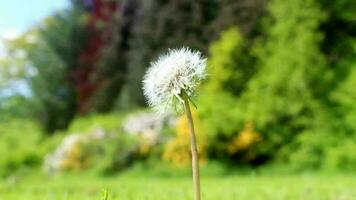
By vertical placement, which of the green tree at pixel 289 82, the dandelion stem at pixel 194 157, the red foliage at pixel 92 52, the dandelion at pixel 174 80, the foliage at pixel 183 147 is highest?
the red foliage at pixel 92 52

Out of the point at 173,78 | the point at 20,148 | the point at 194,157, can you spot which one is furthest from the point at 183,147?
the point at 194,157

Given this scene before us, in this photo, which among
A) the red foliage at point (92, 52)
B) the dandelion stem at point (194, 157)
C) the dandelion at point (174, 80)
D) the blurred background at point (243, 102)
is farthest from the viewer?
the red foliage at point (92, 52)

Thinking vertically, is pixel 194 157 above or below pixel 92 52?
below

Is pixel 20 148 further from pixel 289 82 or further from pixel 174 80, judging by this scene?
pixel 174 80

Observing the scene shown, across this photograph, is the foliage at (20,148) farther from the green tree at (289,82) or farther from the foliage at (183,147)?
the green tree at (289,82)

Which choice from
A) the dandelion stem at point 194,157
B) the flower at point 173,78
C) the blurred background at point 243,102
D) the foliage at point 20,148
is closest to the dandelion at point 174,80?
the flower at point 173,78

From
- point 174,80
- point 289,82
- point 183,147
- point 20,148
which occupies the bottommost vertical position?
point 174,80

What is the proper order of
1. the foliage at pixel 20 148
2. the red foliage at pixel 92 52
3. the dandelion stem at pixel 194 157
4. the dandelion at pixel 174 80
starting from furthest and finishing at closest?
the red foliage at pixel 92 52, the foliage at pixel 20 148, the dandelion at pixel 174 80, the dandelion stem at pixel 194 157

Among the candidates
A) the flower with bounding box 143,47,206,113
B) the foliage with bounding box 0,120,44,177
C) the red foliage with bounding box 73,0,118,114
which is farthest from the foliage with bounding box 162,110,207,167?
the flower with bounding box 143,47,206,113

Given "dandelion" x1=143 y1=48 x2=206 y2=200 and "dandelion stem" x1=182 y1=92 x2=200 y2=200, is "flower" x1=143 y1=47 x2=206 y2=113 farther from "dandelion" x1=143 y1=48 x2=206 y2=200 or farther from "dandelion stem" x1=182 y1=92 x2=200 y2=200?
"dandelion stem" x1=182 y1=92 x2=200 y2=200
